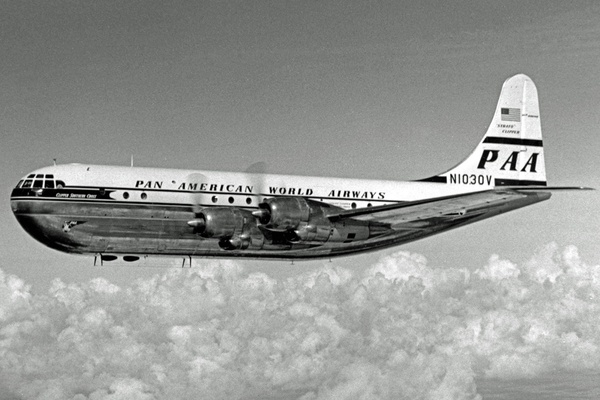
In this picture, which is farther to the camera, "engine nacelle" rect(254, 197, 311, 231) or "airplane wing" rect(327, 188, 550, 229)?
"airplane wing" rect(327, 188, 550, 229)

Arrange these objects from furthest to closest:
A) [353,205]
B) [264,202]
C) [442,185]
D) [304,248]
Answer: [442,185] → [353,205] → [304,248] → [264,202]

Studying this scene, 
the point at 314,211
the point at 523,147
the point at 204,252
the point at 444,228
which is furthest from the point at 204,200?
→ the point at 523,147

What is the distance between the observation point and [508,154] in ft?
127

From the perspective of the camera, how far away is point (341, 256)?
34.7 meters

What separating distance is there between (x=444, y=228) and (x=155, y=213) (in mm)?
13373

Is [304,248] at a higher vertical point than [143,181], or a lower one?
lower

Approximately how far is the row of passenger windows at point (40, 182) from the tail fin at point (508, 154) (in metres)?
17.2

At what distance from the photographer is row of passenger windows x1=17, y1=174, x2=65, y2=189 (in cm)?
2939

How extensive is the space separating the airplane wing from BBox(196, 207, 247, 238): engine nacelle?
348cm

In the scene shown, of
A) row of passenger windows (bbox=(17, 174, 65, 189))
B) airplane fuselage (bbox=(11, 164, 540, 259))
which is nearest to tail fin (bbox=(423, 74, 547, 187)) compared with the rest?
airplane fuselage (bbox=(11, 164, 540, 259))

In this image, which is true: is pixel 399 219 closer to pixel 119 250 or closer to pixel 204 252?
pixel 204 252

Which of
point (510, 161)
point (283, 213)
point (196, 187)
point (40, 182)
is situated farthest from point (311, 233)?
point (510, 161)

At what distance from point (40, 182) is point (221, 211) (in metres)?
6.61

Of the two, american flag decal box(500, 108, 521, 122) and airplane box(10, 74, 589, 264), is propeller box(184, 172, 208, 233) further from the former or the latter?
american flag decal box(500, 108, 521, 122)
